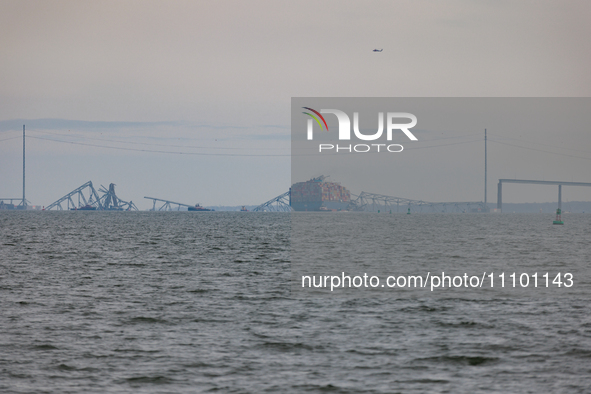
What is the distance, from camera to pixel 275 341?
794 inches

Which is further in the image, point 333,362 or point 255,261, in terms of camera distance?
point 255,261

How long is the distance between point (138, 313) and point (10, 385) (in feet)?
31.8

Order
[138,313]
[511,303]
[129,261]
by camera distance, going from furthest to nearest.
A: [129,261]
[511,303]
[138,313]

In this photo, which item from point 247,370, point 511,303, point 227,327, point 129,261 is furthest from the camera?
point 129,261

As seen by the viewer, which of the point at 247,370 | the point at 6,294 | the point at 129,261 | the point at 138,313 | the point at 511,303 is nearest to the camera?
the point at 247,370

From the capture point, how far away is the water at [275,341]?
15914 millimetres

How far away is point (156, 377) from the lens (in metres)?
16.3

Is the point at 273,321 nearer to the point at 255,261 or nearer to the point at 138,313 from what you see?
the point at 138,313

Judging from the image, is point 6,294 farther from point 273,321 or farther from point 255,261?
point 255,261

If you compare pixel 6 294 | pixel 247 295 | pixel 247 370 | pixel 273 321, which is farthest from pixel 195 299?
pixel 247 370

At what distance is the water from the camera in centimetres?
1591

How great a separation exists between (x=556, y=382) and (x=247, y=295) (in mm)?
16995

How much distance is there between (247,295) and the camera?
30.5 metres

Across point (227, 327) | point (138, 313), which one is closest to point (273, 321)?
point (227, 327)
